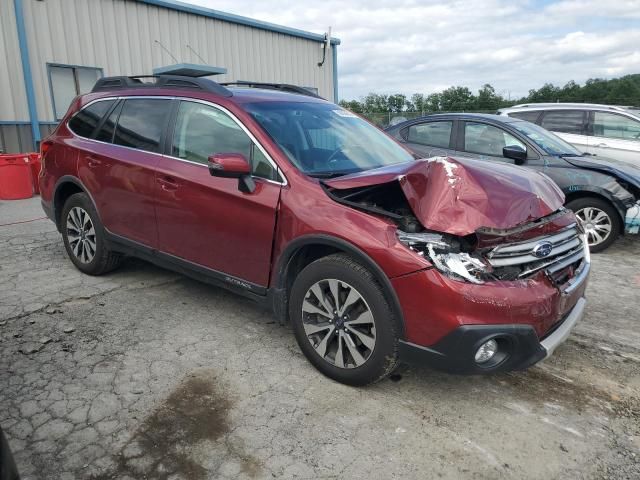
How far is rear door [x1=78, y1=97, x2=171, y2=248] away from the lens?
389 centimetres

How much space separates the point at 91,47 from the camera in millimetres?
10758

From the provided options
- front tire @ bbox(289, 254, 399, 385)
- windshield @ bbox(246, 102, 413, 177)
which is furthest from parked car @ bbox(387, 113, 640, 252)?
front tire @ bbox(289, 254, 399, 385)

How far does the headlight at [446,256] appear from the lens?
2.51 meters

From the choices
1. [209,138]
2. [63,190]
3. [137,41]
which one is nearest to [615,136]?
[209,138]

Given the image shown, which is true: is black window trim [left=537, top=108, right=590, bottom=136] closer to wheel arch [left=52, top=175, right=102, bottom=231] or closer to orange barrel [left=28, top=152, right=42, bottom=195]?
wheel arch [left=52, top=175, right=102, bottom=231]

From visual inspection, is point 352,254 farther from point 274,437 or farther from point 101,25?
point 101,25

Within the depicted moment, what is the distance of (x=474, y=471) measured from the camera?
2332 mm

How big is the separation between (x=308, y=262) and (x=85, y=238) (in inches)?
101

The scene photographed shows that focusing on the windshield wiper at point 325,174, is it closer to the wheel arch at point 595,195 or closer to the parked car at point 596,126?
the wheel arch at point 595,195

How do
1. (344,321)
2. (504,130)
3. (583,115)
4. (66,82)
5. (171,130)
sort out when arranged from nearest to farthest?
(344,321) → (171,130) → (504,130) → (583,115) → (66,82)

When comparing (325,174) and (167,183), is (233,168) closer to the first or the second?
(325,174)

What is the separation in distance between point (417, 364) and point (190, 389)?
4.42 ft

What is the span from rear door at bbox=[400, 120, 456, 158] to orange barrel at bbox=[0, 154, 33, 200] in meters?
6.87

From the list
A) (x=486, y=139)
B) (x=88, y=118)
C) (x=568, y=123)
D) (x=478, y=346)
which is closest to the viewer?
(x=478, y=346)
